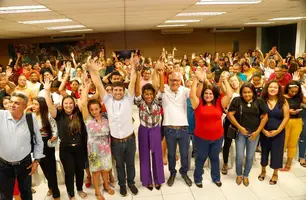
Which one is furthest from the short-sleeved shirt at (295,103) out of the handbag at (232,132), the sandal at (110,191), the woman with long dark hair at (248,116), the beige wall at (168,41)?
the beige wall at (168,41)

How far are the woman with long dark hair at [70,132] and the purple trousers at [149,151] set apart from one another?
74 cm

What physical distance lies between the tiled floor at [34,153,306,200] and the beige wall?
437 inches

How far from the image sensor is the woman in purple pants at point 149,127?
3.19 meters

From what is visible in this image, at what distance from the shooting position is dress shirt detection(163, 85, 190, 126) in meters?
3.26

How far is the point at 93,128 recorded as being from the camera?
9.82ft

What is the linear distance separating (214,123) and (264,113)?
706 millimetres

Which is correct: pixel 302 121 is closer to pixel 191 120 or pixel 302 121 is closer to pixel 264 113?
pixel 264 113

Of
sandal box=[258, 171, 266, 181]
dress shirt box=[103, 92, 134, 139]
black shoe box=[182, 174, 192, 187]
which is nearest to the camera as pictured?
dress shirt box=[103, 92, 134, 139]

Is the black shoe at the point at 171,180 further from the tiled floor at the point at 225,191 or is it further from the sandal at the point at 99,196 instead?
the sandal at the point at 99,196

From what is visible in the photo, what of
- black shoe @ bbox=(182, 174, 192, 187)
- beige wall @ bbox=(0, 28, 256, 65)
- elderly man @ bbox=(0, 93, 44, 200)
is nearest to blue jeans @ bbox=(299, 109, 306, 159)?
black shoe @ bbox=(182, 174, 192, 187)

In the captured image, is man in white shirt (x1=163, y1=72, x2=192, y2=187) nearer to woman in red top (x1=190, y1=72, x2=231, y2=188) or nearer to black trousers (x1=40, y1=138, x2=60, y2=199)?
woman in red top (x1=190, y1=72, x2=231, y2=188)

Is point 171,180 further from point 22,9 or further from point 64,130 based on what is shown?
point 22,9

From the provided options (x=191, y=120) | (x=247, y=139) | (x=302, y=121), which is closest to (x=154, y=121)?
(x=191, y=120)

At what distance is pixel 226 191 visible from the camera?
3326mm
